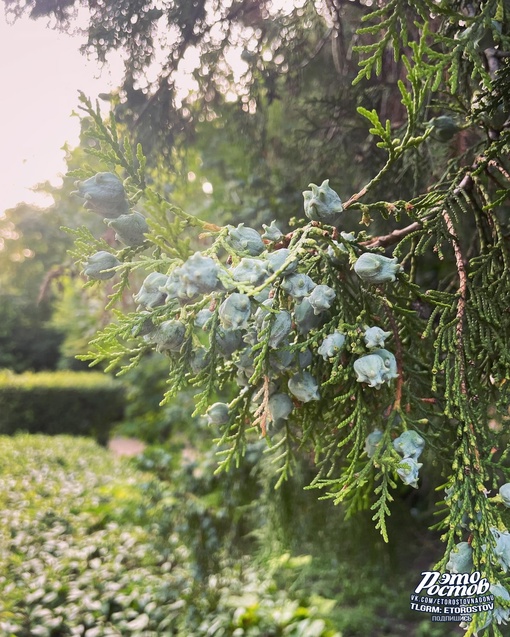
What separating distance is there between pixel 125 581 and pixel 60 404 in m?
6.91

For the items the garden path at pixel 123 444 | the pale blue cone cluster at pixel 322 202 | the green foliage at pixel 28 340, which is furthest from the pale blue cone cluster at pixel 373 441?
the green foliage at pixel 28 340

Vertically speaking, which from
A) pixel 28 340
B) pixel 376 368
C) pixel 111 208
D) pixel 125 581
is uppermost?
pixel 28 340

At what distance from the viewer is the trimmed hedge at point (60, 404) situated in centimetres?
952

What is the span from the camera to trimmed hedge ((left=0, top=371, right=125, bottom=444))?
31.2 ft

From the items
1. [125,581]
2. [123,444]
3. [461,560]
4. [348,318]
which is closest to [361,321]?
[348,318]

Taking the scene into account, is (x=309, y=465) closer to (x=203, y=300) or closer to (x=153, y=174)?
(x=153, y=174)

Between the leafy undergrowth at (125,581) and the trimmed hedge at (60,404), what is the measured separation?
15.7 ft

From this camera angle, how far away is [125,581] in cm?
374

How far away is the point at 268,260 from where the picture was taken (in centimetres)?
86

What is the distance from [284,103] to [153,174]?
0.86 metres

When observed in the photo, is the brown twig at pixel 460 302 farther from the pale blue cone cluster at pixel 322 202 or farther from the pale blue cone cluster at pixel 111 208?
the pale blue cone cluster at pixel 111 208

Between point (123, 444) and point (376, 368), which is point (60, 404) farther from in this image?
point (376, 368)

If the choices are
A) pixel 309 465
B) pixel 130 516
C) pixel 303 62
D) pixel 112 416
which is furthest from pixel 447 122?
pixel 112 416

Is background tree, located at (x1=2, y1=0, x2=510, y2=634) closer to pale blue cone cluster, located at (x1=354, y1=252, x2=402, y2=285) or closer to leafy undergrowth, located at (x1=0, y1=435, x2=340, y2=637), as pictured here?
pale blue cone cluster, located at (x1=354, y1=252, x2=402, y2=285)
